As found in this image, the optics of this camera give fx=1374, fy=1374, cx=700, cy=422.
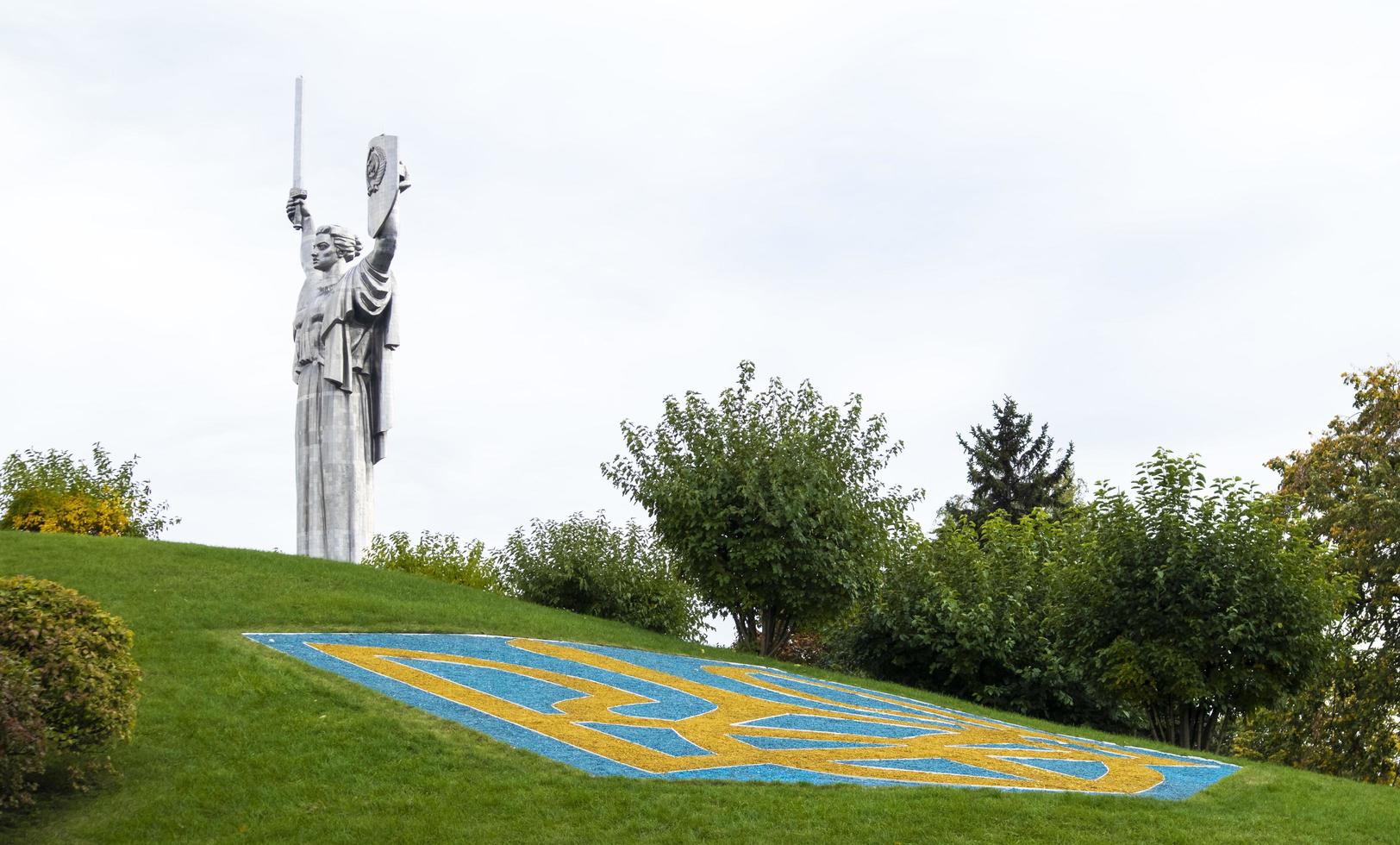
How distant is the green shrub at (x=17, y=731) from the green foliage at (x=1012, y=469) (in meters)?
53.9

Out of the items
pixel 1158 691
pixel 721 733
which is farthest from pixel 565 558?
pixel 721 733

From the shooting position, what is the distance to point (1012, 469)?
66375mm

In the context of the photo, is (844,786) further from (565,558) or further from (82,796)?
(565,558)

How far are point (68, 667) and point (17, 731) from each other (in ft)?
4.61

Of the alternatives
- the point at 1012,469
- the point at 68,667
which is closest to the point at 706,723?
the point at 68,667

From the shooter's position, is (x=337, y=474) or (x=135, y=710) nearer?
(x=135, y=710)

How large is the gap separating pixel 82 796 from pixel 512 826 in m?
5.26

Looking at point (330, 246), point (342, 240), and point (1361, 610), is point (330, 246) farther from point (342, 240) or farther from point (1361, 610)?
point (1361, 610)

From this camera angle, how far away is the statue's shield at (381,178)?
3100cm

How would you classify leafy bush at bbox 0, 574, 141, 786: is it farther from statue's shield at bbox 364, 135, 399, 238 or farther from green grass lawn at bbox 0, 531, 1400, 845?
statue's shield at bbox 364, 135, 399, 238

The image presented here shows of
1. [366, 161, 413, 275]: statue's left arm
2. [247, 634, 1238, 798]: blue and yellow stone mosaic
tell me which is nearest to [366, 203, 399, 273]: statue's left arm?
[366, 161, 413, 275]: statue's left arm

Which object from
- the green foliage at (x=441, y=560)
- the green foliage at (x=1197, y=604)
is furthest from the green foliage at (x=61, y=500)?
the green foliage at (x=1197, y=604)

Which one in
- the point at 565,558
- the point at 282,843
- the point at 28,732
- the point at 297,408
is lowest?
the point at 282,843

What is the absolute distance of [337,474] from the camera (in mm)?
31938
